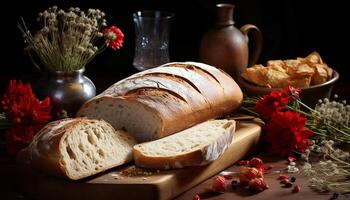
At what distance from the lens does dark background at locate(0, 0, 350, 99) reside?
432 cm

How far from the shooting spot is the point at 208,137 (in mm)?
2701

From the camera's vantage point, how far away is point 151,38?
143 inches

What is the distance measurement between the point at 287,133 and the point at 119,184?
2.74ft

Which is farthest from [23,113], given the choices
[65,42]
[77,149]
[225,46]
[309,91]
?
[309,91]

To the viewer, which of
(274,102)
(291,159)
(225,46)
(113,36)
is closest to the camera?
(291,159)

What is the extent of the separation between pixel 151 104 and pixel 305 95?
92 cm

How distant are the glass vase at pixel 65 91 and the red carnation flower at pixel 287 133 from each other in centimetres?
81

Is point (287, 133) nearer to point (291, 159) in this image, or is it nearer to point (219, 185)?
point (291, 159)

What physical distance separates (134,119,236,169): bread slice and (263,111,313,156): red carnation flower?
8.3 inches

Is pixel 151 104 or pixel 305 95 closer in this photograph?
pixel 151 104

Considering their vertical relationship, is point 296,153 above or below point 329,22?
below

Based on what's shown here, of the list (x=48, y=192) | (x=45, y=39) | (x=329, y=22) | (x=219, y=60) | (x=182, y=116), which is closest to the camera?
(x=48, y=192)

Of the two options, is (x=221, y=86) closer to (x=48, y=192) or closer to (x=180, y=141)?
(x=180, y=141)

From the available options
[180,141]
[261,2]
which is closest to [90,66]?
[261,2]
